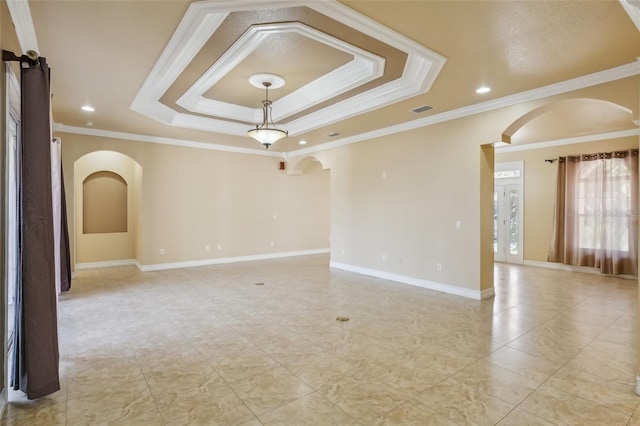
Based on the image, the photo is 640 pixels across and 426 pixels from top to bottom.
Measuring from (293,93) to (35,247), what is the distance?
13.1 ft

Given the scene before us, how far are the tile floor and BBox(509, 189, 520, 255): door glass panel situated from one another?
2895 millimetres

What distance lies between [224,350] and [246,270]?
4.09 meters

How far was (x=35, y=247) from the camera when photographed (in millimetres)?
2396

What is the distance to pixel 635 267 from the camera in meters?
6.46

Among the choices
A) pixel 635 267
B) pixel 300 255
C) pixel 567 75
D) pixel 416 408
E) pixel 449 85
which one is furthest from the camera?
pixel 300 255

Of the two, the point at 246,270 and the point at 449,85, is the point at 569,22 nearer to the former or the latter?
the point at 449,85

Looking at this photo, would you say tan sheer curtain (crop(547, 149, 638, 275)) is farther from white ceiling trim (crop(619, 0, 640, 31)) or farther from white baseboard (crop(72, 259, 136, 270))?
Result: white baseboard (crop(72, 259, 136, 270))

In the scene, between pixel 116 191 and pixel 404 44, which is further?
pixel 116 191

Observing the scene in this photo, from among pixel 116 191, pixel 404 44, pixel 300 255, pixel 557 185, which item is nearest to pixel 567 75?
pixel 404 44

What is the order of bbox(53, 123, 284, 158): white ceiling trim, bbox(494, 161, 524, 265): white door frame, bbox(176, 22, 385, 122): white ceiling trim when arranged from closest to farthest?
bbox(176, 22, 385, 122): white ceiling trim < bbox(53, 123, 284, 158): white ceiling trim < bbox(494, 161, 524, 265): white door frame

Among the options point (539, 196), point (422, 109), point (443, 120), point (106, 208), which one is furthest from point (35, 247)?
point (539, 196)

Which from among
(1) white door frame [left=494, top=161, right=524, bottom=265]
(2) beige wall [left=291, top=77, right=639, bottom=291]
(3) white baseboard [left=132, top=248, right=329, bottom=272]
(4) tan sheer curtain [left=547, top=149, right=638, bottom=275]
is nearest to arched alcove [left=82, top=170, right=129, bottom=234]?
(3) white baseboard [left=132, top=248, right=329, bottom=272]

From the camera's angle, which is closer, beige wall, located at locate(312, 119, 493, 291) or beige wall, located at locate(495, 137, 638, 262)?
beige wall, located at locate(312, 119, 493, 291)

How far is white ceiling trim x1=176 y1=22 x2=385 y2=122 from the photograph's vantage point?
3289 millimetres
